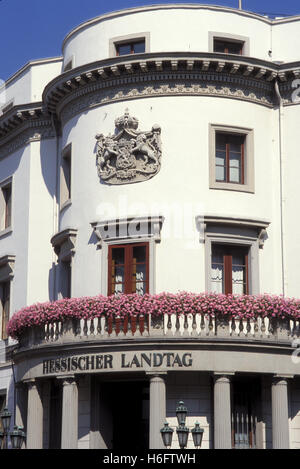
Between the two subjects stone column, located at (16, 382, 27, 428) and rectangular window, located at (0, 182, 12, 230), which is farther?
rectangular window, located at (0, 182, 12, 230)

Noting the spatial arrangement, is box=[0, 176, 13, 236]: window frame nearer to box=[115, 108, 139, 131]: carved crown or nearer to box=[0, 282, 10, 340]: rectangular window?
box=[0, 282, 10, 340]: rectangular window

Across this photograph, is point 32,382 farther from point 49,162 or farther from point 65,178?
point 49,162

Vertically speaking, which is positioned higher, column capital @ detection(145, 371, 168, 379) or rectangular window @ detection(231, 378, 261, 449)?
column capital @ detection(145, 371, 168, 379)

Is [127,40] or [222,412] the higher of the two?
[127,40]

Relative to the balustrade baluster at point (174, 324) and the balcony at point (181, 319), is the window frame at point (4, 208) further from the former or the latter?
the balustrade baluster at point (174, 324)

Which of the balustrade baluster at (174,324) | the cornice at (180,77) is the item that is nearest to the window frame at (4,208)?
the cornice at (180,77)

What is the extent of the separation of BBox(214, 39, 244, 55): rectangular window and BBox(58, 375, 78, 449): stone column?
39.4ft

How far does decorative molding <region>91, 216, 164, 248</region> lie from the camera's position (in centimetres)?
3684

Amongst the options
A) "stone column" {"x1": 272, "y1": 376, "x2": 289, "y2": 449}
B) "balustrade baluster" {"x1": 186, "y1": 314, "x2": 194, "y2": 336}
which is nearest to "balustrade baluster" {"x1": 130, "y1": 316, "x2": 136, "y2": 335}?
"balustrade baluster" {"x1": 186, "y1": 314, "x2": 194, "y2": 336}

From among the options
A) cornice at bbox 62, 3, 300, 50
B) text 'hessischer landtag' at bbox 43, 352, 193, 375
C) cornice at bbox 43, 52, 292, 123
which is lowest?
text 'hessischer landtag' at bbox 43, 352, 193, 375

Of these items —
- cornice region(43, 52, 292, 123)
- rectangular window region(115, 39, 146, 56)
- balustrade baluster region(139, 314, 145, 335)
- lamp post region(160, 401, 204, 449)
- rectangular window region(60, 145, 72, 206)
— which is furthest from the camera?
rectangular window region(60, 145, 72, 206)

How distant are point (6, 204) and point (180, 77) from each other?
10.4 metres

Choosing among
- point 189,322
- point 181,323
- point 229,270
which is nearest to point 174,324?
point 181,323

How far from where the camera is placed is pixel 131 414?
37.7 meters
